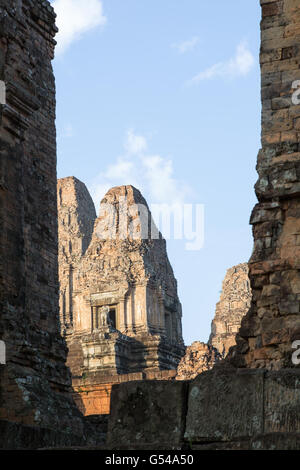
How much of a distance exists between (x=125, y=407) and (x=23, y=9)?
10.3 m

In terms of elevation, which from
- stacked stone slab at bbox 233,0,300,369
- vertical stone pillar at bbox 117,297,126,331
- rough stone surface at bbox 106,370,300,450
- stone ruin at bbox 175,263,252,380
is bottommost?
rough stone surface at bbox 106,370,300,450

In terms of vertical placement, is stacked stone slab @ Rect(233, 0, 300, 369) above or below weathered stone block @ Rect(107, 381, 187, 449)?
above

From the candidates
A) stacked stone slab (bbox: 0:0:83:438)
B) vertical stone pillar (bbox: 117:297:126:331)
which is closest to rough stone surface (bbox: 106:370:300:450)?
stacked stone slab (bbox: 0:0:83:438)

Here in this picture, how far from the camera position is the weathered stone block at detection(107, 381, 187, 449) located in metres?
5.64

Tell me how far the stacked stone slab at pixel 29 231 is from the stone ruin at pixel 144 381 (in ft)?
0.07

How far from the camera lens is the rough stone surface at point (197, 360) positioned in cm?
2275

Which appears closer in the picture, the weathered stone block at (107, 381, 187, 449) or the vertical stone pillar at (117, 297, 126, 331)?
the weathered stone block at (107, 381, 187, 449)

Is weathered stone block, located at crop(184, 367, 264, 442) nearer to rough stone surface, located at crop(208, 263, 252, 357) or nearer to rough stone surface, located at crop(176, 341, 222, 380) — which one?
rough stone surface, located at crop(176, 341, 222, 380)

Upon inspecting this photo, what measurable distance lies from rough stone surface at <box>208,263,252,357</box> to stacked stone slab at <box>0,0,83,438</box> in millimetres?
26917

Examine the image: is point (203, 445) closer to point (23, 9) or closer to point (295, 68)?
point (295, 68)

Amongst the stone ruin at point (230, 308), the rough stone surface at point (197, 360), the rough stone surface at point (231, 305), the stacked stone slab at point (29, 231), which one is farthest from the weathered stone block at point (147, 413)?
the rough stone surface at point (231, 305)

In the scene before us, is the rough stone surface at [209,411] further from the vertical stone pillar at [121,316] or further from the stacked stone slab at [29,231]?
the vertical stone pillar at [121,316]
